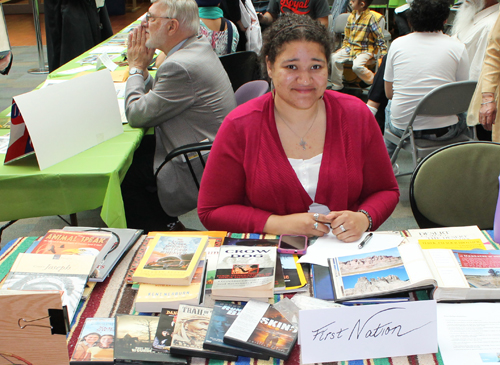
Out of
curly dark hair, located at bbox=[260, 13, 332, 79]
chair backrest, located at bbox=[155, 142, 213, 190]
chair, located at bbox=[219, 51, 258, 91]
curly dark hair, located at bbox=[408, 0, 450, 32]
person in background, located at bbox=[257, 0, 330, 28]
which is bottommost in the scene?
chair backrest, located at bbox=[155, 142, 213, 190]

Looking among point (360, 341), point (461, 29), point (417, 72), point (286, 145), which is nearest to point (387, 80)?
point (417, 72)

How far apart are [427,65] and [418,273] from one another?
1967 millimetres

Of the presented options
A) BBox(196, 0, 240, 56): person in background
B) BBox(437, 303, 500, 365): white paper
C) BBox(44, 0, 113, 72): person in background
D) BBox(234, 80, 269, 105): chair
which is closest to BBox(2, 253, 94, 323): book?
BBox(437, 303, 500, 365): white paper

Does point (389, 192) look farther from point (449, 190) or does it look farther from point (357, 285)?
point (357, 285)

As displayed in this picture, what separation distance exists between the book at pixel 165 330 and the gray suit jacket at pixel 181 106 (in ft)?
4.15

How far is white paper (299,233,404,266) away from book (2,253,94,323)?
1.89 feet

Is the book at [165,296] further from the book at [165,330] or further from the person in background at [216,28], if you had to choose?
the person in background at [216,28]

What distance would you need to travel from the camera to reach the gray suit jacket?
2.19 meters

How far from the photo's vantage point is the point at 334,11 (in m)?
5.55

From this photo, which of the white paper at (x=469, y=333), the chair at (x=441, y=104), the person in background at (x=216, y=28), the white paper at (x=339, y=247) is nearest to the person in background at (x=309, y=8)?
the person in background at (x=216, y=28)

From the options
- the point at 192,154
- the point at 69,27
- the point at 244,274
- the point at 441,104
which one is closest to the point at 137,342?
the point at 244,274

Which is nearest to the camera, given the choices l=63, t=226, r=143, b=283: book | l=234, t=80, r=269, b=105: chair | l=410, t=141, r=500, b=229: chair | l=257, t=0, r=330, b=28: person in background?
l=63, t=226, r=143, b=283: book

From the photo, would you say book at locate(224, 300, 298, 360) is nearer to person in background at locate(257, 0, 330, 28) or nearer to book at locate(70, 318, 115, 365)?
book at locate(70, 318, 115, 365)

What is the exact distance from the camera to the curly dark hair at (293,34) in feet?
4.81
